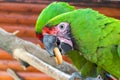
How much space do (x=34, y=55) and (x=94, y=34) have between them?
527mm

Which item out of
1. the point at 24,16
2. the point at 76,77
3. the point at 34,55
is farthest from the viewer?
the point at 24,16

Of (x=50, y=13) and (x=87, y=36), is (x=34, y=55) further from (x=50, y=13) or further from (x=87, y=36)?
(x=87, y=36)

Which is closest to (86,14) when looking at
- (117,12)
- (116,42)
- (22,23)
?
(116,42)

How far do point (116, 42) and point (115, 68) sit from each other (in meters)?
0.11

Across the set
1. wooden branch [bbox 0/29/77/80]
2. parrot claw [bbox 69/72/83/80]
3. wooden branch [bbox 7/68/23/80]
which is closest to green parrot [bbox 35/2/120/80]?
parrot claw [bbox 69/72/83/80]

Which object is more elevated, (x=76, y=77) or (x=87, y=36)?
(x=87, y=36)

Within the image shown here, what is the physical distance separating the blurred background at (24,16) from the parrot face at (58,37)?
1.40 metres

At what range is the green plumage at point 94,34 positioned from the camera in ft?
4.02

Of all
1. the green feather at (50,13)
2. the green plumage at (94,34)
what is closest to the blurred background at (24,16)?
the green feather at (50,13)

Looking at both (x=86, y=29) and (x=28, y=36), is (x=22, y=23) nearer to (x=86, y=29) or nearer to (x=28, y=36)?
(x=28, y=36)

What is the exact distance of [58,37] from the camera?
1250 millimetres

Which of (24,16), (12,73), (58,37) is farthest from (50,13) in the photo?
(12,73)

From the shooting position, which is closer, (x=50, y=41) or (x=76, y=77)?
(x=50, y=41)

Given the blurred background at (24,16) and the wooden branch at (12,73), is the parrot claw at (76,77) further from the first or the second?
the wooden branch at (12,73)
